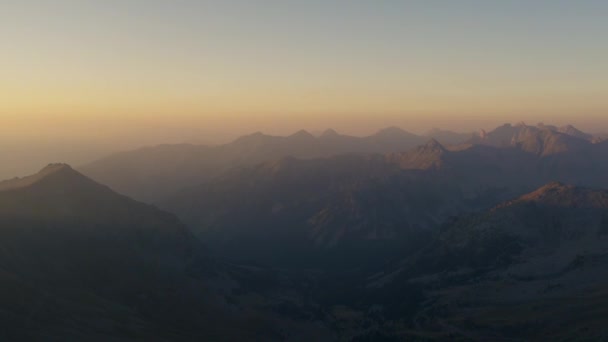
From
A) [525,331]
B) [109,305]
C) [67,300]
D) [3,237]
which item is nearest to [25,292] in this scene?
[67,300]

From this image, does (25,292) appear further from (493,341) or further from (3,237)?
(493,341)

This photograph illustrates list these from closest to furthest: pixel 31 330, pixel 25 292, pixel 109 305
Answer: pixel 31 330
pixel 25 292
pixel 109 305

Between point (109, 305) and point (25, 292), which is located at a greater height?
point (25, 292)

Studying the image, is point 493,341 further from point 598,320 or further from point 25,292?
point 25,292

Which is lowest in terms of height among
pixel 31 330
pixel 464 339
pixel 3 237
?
pixel 464 339

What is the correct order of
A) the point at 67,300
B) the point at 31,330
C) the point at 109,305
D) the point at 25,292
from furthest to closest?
the point at 109,305 < the point at 67,300 < the point at 25,292 < the point at 31,330

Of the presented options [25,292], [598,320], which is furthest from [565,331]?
[25,292]

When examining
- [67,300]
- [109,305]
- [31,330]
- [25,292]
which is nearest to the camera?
[31,330]

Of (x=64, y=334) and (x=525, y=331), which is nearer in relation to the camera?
(x=64, y=334)

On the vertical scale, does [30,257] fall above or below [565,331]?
above
